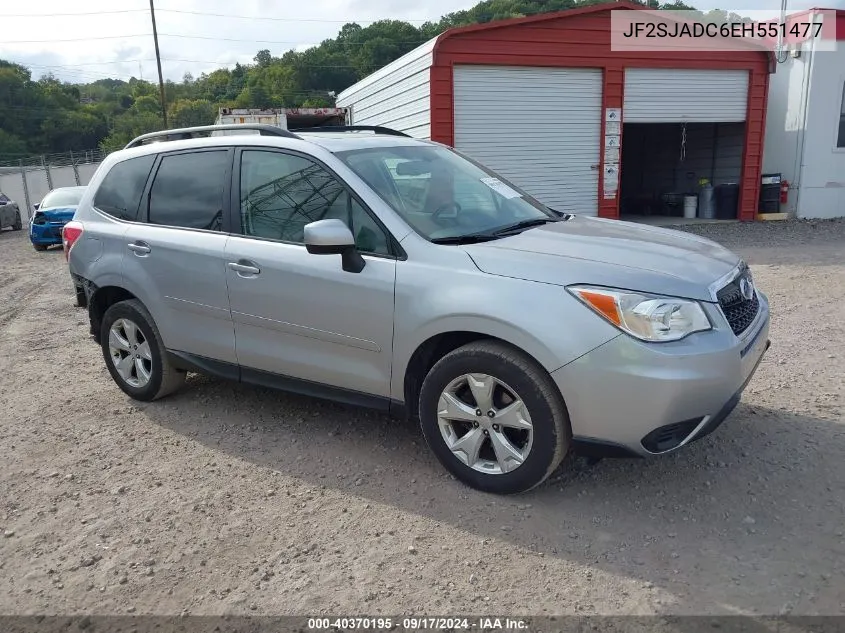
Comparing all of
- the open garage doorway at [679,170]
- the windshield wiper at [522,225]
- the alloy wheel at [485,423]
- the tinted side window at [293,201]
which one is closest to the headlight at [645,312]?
the alloy wheel at [485,423]

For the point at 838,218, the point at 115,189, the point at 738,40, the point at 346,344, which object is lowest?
the point at 838,218

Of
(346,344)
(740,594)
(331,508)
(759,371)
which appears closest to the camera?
(740,594)

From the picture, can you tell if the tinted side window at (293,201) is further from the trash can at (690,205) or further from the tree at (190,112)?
the tree at (190,112)

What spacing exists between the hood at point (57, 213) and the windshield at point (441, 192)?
13.4 metres

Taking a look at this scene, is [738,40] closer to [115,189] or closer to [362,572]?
[115,189]

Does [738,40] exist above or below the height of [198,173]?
above

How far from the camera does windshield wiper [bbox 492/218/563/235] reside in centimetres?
375

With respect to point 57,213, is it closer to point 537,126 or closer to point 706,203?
point 537,126

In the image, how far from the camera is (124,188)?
4.83 meters

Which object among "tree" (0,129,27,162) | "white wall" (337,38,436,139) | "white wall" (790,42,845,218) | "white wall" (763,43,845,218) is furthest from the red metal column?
"tree" (0,129,27,162)

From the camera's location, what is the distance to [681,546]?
9.74ft

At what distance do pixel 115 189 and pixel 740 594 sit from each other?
4562 mm

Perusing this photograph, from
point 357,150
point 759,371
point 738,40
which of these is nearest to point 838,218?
point 738,40

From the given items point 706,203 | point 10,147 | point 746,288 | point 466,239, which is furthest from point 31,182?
point 10,147
